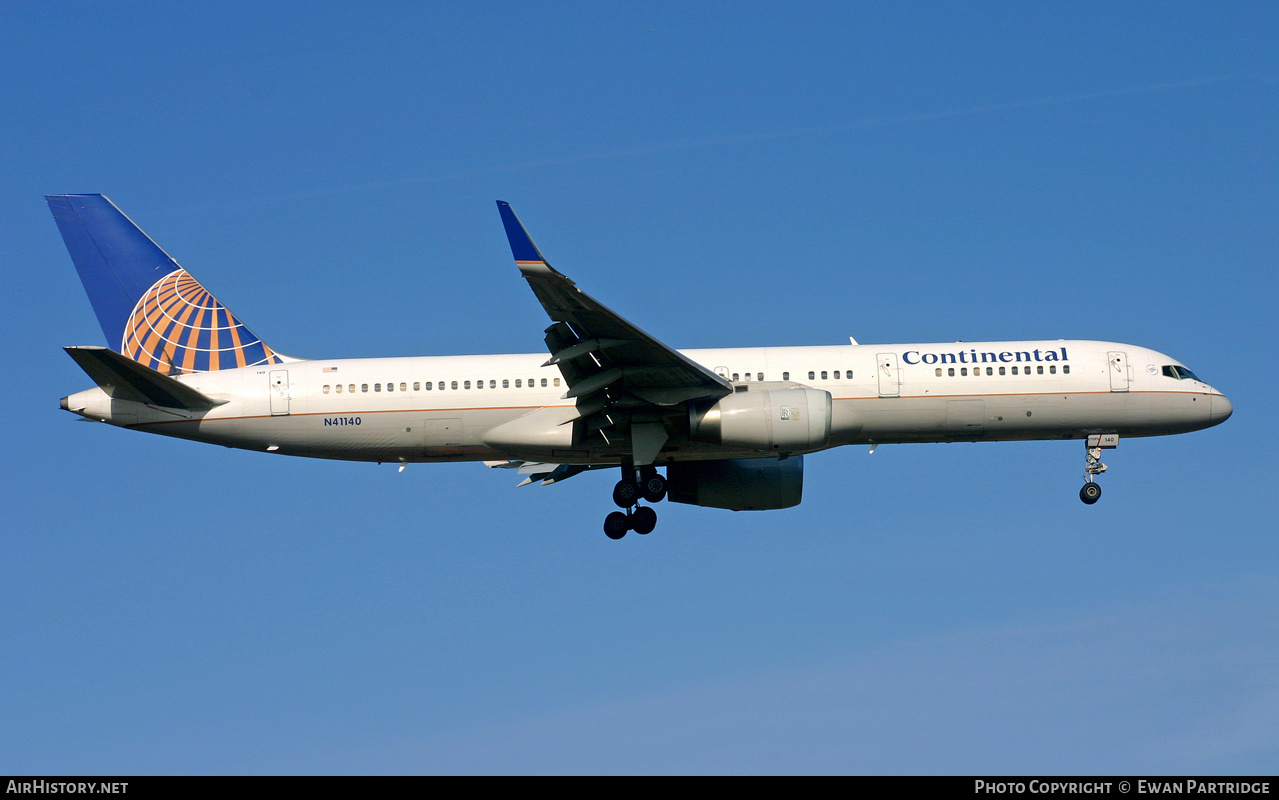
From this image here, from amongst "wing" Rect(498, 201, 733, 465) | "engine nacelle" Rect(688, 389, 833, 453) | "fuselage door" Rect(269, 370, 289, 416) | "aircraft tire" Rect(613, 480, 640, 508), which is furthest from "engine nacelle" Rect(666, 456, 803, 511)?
"fuselage door" Rect(269, 370, 289, 416)

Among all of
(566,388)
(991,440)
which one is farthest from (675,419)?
(991,440)

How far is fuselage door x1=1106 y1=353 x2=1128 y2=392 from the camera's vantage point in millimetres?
34719

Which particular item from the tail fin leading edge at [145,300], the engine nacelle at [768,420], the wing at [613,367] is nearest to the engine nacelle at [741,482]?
the wing at [613,367]

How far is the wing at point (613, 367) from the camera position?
28.7 metres

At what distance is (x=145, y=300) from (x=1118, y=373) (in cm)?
2714

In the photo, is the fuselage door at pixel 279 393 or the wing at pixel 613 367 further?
the fuselage door at pixel 279 393

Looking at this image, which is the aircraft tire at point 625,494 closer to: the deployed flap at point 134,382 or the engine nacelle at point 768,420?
the engine nacelle at point 768,420

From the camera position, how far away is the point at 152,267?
36906mm

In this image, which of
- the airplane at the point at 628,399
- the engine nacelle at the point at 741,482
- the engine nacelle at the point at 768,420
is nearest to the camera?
the engine nacelle at the point at 768,420

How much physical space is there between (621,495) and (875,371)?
24.8 ft

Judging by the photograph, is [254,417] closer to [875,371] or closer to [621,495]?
[621,495]

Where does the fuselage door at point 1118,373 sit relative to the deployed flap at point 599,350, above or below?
above
